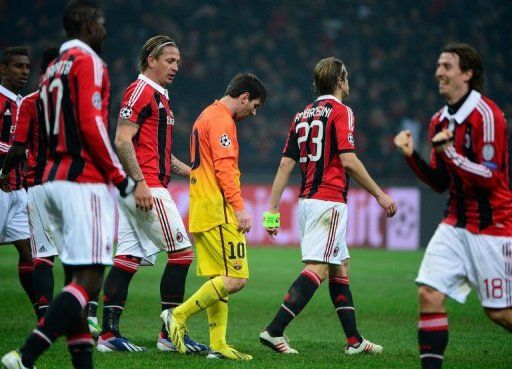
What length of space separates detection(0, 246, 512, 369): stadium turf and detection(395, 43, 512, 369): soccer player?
1305 mm

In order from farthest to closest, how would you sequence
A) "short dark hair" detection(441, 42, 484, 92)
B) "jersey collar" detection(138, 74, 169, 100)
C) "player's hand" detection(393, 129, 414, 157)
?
"jersey collar" detection(138, 74, 169, 100), "short dark hair" detection(441, 42, 484, 92), "player's hand" detection(393, 129, 414, 157)

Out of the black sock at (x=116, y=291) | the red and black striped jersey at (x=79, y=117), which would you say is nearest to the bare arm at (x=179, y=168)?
the black sock at (x=116, y=291)

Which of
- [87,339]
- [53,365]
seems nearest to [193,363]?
[53,365]

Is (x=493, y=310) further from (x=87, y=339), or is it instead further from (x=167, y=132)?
(x=167, y=132)

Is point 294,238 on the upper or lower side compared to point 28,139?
lower

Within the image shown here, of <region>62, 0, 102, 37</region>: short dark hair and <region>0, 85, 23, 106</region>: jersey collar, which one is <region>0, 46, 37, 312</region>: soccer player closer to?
<region>0, 85, 23, 106</region>: jersey collar

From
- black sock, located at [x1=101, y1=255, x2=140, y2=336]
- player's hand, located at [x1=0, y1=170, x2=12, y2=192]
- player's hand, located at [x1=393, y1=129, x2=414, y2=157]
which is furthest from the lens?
player's hand, located at [x1=0, y1=170, x2=12, y2=192]

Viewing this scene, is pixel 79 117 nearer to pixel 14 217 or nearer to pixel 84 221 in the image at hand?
pixel 84 221

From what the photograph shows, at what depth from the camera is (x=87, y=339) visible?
507 cm

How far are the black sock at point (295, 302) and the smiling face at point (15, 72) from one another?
120 inches

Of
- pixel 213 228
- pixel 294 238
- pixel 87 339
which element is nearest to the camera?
pixel 87 339

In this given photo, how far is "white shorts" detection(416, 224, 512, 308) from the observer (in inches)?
204

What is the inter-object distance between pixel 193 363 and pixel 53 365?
0.94m

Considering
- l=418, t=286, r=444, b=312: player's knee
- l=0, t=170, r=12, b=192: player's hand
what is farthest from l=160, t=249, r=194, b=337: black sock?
l=418, t=286, r=444, b=312: player's knee
